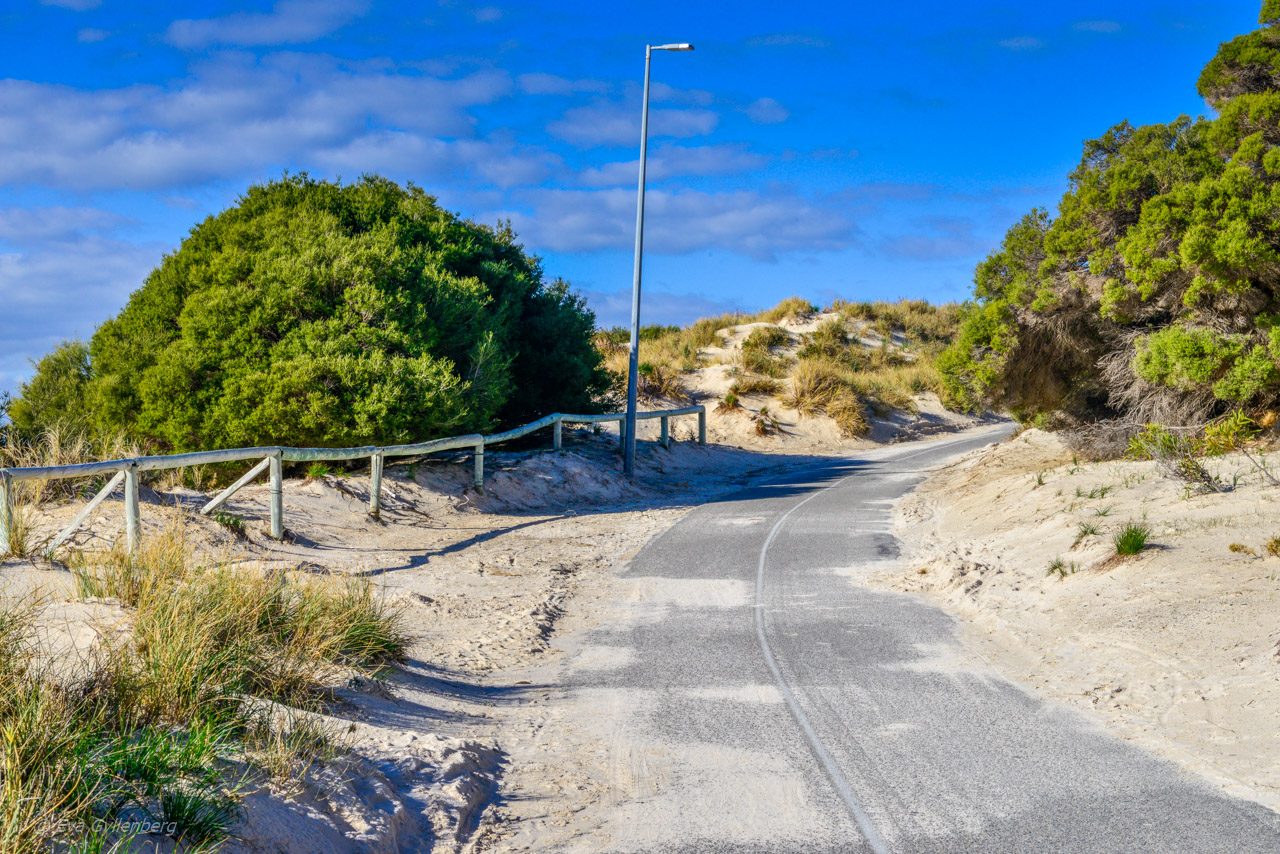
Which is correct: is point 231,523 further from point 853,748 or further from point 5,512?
point 853,748

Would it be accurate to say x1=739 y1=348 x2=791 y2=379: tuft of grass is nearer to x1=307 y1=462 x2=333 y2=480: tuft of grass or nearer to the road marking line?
x1=307 y1=462 x2=333 y2=480: tuft of grass

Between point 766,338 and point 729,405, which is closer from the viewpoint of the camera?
point 729,405

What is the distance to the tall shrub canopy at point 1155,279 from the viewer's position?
1392cm

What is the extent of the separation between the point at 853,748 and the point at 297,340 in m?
13.2

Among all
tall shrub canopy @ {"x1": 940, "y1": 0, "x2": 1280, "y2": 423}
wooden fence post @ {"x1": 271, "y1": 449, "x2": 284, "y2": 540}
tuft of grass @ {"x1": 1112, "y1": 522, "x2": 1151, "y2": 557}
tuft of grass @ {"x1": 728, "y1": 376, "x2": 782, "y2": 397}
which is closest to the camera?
tuft of grass @ {"x1": 1112, "y1": 522, "x2": 1151, "y2": 557}

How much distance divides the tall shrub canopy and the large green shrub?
956 centimetres

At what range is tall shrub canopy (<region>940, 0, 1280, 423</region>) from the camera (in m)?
13.9

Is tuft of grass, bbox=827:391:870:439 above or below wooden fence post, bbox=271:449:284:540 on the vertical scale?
above

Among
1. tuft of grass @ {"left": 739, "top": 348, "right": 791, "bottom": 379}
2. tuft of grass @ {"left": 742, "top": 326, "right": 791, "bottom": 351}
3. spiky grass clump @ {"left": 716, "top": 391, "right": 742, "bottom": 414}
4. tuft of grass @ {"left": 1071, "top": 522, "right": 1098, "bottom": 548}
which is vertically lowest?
tuft of grass @ {"left": 1071, "top": 522, "right": 1098, "bottom": 548}

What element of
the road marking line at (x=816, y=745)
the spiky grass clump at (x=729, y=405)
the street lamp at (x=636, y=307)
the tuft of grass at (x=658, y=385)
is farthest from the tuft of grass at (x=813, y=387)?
the road marking line at (x=816, y=745)

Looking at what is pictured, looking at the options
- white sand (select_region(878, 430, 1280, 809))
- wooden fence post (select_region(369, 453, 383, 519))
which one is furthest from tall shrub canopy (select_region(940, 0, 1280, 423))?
wooden fence post (select_region(369, 453, 383, 519))

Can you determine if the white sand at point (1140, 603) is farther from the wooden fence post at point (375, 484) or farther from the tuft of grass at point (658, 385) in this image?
the tuft of grass at point (658, 385)

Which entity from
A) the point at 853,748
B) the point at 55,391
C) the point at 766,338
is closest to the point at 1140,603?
the point at 853,748

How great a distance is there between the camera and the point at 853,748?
20.7ft
